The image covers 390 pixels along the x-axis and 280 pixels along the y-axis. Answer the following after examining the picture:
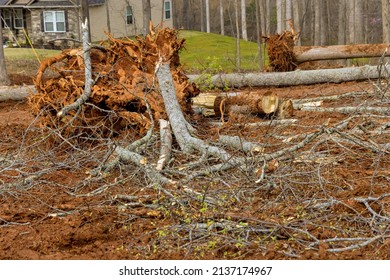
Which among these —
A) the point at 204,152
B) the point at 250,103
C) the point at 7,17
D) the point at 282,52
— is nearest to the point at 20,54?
the point at 7,17

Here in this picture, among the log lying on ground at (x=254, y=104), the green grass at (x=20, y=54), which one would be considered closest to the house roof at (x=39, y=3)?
the green grass at (x=20, y=54)

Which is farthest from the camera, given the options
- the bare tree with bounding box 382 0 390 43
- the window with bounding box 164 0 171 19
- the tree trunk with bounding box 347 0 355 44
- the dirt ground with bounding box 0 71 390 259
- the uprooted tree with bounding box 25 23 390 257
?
the window with bounding box 164 0 171 19

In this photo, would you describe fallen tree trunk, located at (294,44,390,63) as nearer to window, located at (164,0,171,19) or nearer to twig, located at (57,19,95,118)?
twig, located at (57,19,95,118)

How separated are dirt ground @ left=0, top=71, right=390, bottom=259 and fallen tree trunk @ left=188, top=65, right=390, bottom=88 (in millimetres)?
7929

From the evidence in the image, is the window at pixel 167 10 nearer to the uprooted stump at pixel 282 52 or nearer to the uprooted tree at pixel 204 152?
the uprooted stump at pixel 282 52

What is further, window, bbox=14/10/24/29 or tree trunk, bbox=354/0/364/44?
window, bbox=14/10/24/29

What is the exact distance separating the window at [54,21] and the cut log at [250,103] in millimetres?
31266

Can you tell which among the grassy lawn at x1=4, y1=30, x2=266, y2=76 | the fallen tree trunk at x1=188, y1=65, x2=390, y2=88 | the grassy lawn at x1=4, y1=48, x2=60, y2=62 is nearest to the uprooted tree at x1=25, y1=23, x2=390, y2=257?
the fallen tree trunk at x1=188, y1=65, x2=390, y2=88

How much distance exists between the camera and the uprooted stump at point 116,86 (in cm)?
1011

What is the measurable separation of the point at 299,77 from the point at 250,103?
656cm

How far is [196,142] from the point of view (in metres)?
8.53

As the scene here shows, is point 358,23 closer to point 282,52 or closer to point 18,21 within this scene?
point 282,52

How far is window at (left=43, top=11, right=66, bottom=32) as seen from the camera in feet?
135

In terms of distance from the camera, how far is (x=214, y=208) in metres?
6.55
